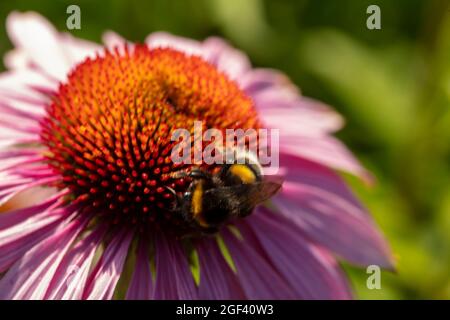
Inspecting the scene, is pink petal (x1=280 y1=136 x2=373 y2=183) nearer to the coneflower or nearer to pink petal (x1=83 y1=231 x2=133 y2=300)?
the coneflower

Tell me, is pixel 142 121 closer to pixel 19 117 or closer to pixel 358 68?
pixel 19 117

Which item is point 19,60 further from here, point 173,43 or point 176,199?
point 176,199

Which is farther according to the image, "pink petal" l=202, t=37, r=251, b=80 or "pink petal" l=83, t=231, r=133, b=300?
"pink petal" l=202, t=37, r=251, b=80

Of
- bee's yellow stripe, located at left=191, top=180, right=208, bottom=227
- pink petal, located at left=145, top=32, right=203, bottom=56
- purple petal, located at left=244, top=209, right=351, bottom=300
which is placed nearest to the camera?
bee's yellow stripe, located at left=191, top=180, right=208, bottom=227

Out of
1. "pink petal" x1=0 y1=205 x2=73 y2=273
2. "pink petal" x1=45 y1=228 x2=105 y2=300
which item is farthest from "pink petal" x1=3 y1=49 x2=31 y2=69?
"pink petal" x1=45 y1=228 x2=105 y2=300

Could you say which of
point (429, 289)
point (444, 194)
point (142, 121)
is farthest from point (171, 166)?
point (444, 194)

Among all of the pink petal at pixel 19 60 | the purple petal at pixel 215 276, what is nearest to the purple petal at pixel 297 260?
the purple petal at pixel 215 276
